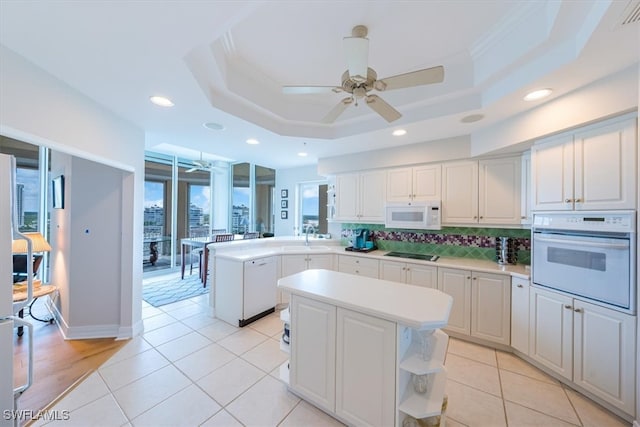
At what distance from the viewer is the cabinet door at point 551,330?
2.06 m

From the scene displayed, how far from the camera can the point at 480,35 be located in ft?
6.25

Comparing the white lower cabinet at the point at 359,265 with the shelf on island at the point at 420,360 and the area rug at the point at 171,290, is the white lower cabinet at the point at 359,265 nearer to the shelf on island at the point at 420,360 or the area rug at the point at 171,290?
the shelf on island at the point at 420,360

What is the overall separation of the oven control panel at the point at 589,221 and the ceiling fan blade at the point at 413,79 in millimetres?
1694

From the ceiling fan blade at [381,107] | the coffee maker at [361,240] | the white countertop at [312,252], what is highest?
the ceiling fan blade at [381,107]

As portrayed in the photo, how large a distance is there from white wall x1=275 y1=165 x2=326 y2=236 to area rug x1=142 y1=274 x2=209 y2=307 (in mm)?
2111

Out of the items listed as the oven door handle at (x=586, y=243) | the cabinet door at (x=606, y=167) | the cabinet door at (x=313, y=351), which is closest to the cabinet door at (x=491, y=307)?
the oven door handle at (x=586, y=243)

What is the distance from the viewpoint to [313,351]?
176 centimetres

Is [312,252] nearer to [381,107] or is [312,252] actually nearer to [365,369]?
[365,369]

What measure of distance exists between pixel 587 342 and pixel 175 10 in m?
3.68

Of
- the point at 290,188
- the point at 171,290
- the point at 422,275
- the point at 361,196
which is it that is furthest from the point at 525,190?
the point at 171,290

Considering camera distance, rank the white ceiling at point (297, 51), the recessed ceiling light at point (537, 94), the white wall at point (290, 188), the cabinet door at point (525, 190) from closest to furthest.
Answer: the white ceiling at point (297, 51), the recessed ceiling light at point (537, 94), the cabinet door at point (525, 190), the white wall at point (290, 188)

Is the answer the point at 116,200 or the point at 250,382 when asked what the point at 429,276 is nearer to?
the point at 250,382

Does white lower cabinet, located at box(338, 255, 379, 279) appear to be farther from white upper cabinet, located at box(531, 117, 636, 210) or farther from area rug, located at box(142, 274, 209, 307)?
area rug, located at box(142, 274, 209, 307)

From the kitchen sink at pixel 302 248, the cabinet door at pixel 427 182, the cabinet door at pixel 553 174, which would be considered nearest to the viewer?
the cabinet door at pixel 553 174
